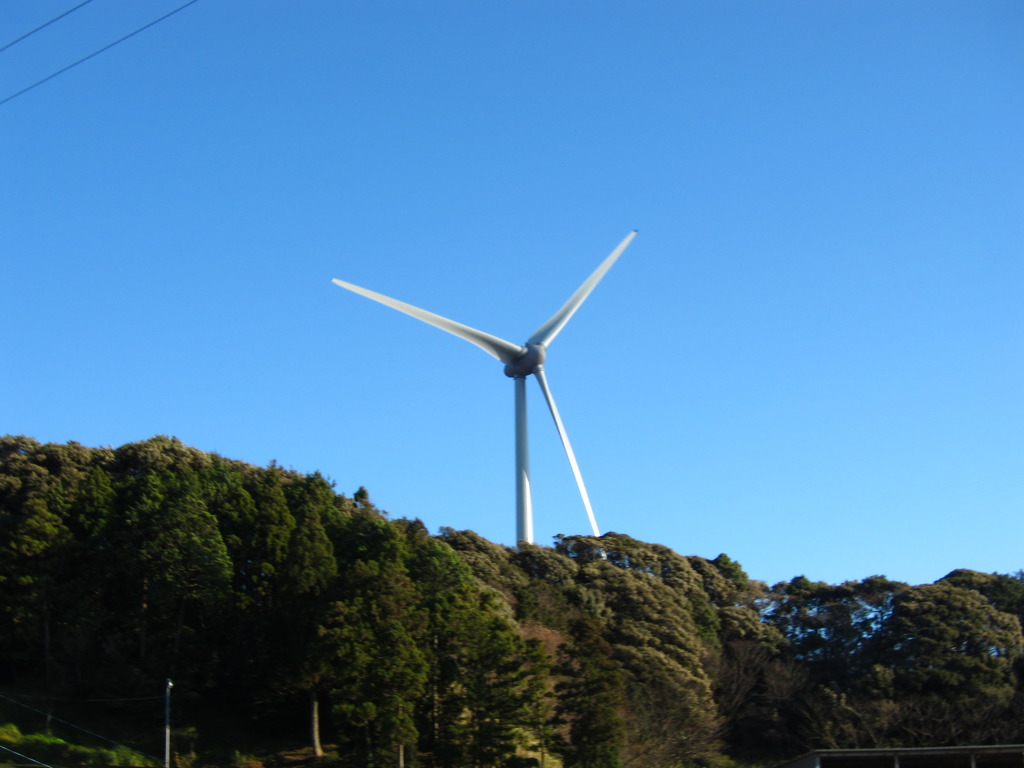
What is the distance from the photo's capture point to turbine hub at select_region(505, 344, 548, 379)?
68.4m

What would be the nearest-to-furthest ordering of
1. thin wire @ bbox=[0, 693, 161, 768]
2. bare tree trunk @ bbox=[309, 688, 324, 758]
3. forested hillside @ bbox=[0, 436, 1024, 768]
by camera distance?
forested hillside @ bbox=[0, 436, 1024, 768] → thin wire @ bbox=[0, 693, 161, 768] → bare tree trunk @ bbox=[309, 688, 324, 758]

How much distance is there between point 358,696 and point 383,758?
2188 millimetres

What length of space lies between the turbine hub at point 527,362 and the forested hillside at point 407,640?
1073cm

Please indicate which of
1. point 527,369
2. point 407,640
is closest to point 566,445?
point 527,369

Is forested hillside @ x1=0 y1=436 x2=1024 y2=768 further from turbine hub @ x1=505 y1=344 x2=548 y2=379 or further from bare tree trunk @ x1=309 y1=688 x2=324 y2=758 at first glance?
turbine hub @ x1=505 y1=344 x2=548 y2=379

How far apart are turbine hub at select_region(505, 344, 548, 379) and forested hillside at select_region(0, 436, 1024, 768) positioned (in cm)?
1073

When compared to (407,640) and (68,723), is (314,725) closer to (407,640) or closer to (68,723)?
(407,640)

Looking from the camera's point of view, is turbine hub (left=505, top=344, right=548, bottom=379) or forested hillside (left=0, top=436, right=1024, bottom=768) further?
turbine hub (left=505, top=344, right=548, bottom=379)

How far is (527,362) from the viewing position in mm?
68625

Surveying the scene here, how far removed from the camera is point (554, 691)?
143 feet

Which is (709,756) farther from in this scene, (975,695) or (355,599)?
(355,599)

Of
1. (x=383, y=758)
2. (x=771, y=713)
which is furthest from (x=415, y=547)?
(x=771, y=713)

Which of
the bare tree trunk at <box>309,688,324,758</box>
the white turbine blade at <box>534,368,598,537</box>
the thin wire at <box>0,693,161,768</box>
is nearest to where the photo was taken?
the thin wire at <box>0,693,161,768</box>

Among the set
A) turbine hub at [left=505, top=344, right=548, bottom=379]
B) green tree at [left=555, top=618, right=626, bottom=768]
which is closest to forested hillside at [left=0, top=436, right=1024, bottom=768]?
green tree at [left=555, top=618, right=626, bottom=768]
